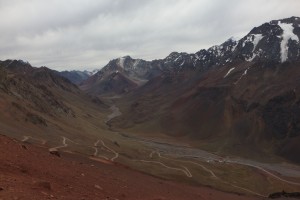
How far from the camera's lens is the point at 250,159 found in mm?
183375

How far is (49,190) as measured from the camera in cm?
2725

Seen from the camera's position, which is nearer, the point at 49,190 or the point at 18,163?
the point at 49,190

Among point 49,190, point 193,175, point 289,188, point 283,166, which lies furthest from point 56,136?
point 49,190

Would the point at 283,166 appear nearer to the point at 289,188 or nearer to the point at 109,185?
the point at 289,188

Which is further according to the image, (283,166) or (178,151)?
(178,151)

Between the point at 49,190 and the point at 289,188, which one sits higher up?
the point at 49,190

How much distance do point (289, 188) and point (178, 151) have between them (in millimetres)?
65582

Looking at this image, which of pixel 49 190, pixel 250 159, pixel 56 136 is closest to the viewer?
pixel 49 190

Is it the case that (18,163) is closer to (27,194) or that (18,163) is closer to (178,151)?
(27,194)

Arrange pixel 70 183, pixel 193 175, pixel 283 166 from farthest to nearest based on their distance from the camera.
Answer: pixel 283 166 < pixel 193 175 < pixel 70 183

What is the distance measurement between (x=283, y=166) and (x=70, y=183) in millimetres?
149467

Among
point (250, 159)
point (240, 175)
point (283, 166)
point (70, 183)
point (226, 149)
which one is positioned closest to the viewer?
point (70, 183)

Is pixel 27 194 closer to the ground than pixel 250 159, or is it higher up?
higher up

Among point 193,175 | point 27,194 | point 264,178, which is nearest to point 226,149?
point 264,178
